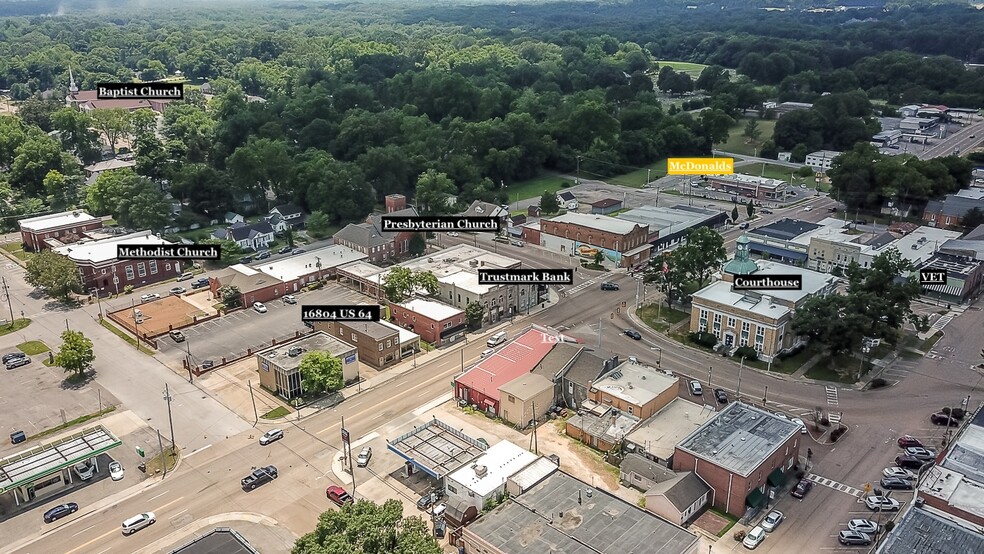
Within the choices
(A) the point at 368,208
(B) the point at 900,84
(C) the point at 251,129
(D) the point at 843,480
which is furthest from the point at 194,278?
(B) the point at 900,84

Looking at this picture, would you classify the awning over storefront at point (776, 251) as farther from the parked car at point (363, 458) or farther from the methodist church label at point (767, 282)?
the parked car at point (363, 458)

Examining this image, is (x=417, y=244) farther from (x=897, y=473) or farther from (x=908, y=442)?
(x=897, y=473)

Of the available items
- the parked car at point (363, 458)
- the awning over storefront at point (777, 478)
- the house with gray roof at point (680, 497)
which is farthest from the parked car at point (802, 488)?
the parked car at point (363, 458)

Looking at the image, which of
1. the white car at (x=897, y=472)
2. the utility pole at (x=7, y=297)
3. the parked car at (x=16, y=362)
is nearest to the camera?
the white car at (x=897, y=472)

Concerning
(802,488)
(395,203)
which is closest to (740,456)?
(802,488)

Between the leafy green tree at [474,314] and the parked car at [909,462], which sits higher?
the leafy green tree at [474,314]

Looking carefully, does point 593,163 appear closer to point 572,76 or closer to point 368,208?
point 368,208

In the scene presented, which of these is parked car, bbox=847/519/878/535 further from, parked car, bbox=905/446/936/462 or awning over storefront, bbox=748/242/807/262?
awning over storefront, bbox=748/242/807/262

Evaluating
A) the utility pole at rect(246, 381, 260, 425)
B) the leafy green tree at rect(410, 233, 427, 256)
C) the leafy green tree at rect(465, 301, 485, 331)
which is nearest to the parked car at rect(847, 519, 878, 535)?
the leafy green tree at rect(465, 301, 485, 331)
